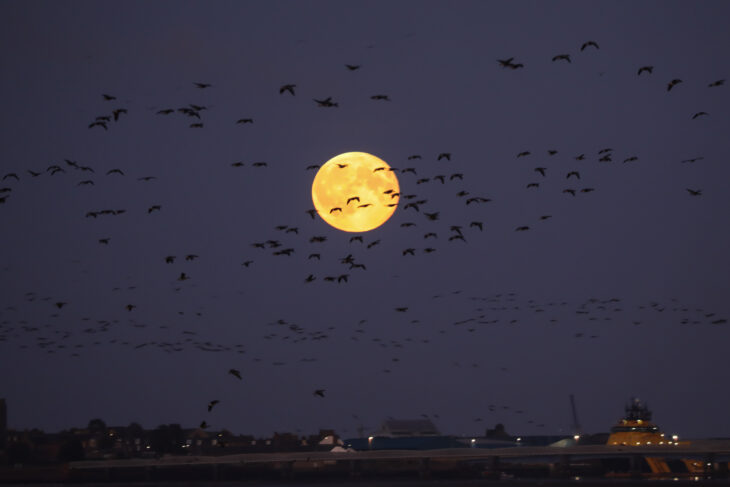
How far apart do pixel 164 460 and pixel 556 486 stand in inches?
3086

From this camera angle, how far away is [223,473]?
160 m

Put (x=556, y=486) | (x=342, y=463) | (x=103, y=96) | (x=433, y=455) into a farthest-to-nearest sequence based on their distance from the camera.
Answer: (x=342, y=463), (x=433, y=455), (x=556, y=486), (x=103, y=96)

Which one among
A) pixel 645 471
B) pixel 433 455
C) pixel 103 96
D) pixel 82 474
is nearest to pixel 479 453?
pixel 433 455

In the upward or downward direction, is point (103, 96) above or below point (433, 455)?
above

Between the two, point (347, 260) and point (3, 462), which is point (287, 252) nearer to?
point (347, 260)

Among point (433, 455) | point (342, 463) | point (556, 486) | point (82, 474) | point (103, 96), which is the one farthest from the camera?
point (342, 463)

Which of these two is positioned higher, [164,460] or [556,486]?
[164,460]

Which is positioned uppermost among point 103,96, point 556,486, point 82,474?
point 103,96

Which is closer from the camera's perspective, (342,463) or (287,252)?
(287,252)

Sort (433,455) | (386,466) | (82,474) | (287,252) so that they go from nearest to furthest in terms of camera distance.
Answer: (287,252) < (433,455) < (82,474) < (386,466)

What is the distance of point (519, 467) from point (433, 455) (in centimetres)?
5379

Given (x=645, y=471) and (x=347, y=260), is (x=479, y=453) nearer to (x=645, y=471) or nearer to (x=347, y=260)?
(x=645, y=471)

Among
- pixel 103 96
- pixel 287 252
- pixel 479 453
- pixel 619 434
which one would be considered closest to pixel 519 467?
pixel 619 434

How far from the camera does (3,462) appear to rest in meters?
195
